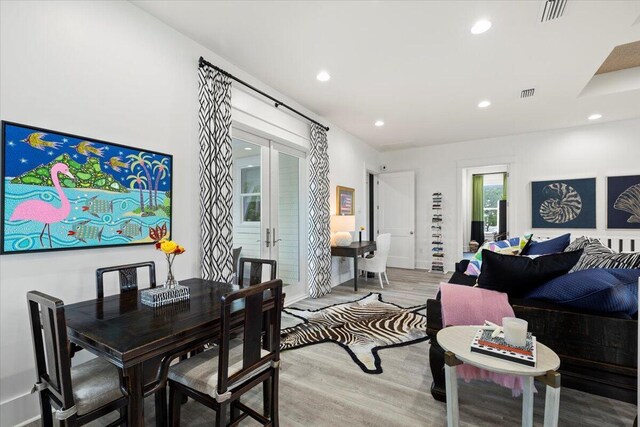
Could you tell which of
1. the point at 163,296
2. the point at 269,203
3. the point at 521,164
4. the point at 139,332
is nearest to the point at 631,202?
the point at 521,164

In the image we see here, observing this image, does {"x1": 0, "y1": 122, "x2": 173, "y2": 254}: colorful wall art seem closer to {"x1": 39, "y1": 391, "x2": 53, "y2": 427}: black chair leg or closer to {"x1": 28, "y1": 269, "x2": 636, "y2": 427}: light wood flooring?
{"x1": 39, "y1": 391, "x2": 53, "y2": 427}: black chair leg

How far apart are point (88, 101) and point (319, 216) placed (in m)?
3.19

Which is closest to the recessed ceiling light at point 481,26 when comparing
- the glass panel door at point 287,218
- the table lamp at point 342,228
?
the glass panel door at point 287,218

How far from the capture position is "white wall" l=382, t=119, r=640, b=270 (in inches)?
205

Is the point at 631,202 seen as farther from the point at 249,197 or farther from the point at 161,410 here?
the point at 161,410

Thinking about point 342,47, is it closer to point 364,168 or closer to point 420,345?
point 420,345

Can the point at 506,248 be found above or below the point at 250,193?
below

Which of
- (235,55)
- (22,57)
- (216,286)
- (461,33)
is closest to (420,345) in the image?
(216,286)

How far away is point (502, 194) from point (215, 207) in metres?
9.26

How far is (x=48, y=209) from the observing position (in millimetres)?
1925

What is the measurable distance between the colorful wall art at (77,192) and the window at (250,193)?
1176 millimetres

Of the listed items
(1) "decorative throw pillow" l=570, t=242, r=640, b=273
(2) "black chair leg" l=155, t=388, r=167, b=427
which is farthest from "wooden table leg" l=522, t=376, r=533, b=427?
(2) "black chair leg" l=155, t=388, r=167, b=427

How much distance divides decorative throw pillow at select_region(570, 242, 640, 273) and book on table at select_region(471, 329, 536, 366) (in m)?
1.13

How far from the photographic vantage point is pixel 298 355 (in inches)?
109
